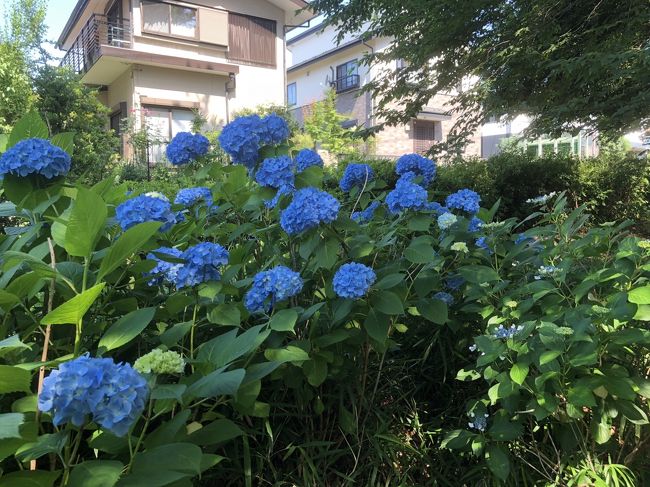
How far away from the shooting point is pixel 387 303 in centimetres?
143

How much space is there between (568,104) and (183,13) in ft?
42.0

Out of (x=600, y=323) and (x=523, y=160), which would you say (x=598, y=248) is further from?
(x=523, y=160)

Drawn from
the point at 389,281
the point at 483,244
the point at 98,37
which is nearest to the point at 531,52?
the point at 483,244

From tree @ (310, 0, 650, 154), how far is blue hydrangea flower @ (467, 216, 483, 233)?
10.6 ft

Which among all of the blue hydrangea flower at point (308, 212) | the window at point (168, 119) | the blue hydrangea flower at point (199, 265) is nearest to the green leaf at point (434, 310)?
the blue hydrangea flower at point (308, 212)

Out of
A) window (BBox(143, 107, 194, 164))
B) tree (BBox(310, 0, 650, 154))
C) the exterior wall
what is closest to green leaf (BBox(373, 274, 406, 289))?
tree (BBox(310, 0, 650, 154))

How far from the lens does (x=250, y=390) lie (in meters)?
→ 1.15

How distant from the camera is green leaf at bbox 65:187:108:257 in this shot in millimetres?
1104

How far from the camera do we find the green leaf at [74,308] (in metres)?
0.98

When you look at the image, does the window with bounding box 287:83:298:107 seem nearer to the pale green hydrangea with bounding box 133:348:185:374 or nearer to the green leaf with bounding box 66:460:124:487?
the pale green hydrangea with bounding box 133:348:185:374

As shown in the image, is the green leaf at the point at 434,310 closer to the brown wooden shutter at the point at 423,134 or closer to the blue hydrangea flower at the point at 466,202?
the blue hydrangea flower at the point at 466,202

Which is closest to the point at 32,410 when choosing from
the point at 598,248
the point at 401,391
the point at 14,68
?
the point at 401,391

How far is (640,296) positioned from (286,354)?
41.9 inches

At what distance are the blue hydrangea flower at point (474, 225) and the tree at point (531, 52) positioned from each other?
127 inches
